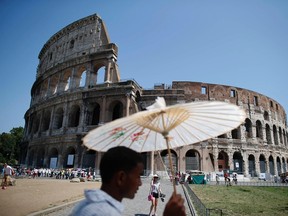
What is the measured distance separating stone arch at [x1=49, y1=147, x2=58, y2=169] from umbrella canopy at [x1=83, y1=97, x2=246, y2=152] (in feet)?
81.6

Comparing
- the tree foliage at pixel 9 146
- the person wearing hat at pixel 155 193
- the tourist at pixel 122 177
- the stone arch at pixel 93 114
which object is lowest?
the person wearing hat at pixel 155 193

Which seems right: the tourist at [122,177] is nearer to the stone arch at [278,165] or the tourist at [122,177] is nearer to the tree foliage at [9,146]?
the stone arch at [278,165]

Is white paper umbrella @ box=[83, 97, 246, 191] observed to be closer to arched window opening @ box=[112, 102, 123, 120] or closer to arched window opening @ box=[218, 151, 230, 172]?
arched window opening @ box=[112, 102, 123, 120]

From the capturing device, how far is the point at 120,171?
149cm

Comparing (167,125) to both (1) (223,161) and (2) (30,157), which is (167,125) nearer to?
(1) (223,161)

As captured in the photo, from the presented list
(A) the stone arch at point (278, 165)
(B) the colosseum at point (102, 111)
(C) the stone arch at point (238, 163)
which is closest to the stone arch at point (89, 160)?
(B) the colosseum at point (102, 111)

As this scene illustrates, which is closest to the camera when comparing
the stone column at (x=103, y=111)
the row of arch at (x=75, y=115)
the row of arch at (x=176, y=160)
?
the row of arch at (x=176, y=160)

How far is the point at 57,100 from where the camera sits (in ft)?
88.9

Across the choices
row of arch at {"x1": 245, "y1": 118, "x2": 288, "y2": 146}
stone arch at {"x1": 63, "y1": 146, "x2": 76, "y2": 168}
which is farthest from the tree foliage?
row of arch at {"x1": 245, "y1": 118, "x2": 288, "y2": 146}

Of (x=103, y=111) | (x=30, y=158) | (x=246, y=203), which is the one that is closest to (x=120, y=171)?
(x=246, y=203)

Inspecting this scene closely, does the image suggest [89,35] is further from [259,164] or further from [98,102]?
[259,164]

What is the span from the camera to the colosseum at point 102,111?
944 inches

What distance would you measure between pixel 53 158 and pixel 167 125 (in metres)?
25.8

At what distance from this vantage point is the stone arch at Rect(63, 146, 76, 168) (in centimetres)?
2353
